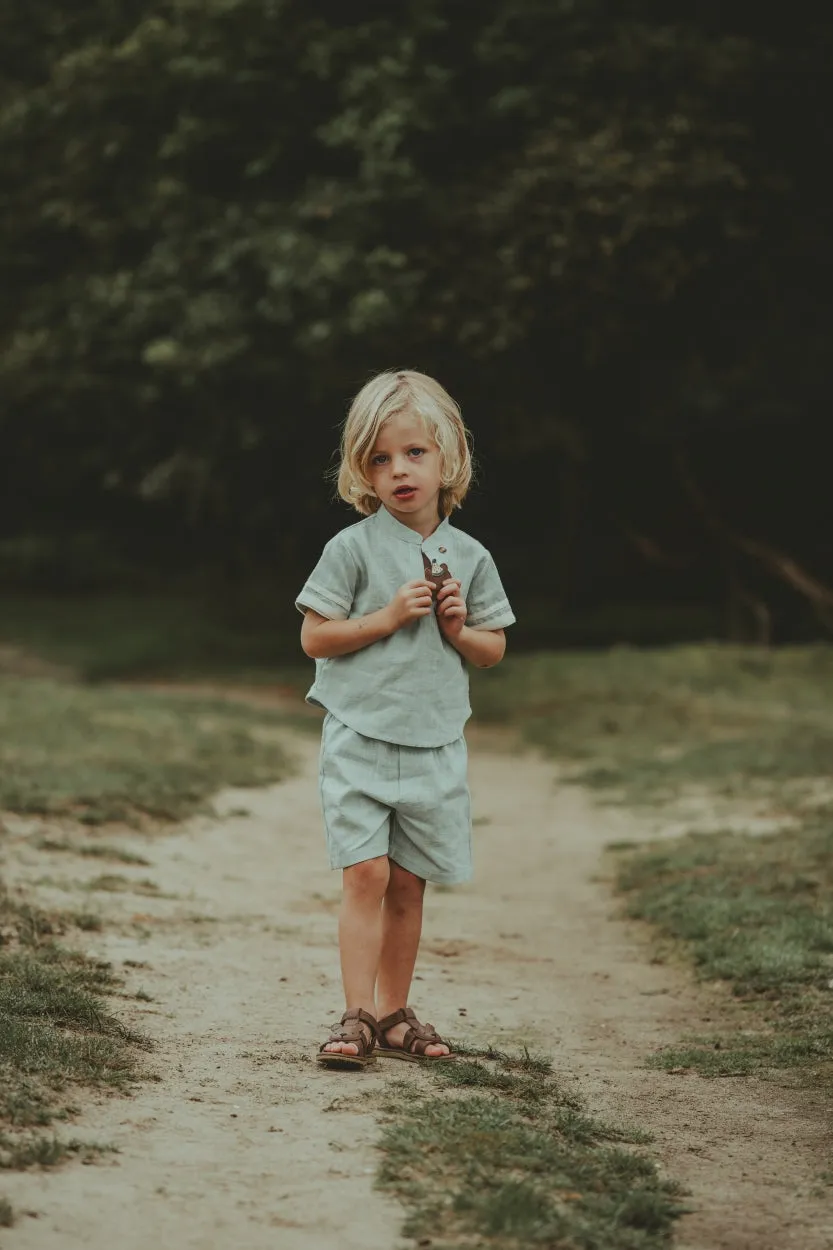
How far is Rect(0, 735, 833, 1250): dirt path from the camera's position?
304 centimetres

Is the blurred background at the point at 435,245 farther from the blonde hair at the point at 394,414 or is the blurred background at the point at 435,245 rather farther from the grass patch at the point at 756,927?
the blonde hair at the point at 394,414


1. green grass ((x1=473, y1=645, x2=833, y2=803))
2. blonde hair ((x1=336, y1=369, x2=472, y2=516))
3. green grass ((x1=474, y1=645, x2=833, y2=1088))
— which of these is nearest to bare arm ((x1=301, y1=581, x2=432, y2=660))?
blonde hair ((x1=336, y1=369, x2=472, y2=516))

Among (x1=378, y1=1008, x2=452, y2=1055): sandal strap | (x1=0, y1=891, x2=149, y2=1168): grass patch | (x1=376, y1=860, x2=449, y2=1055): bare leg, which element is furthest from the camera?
(x1=376, y1=860, x2=449, y2=1055): bare leg

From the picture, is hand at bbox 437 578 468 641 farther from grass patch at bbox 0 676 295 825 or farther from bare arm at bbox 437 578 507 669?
grass patch at bbox 0 676 295 825

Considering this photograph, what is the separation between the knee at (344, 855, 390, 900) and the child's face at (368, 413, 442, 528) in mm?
973

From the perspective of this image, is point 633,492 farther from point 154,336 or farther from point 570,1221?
point 570,1221

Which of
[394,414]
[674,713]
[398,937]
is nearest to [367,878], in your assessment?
[398,937]

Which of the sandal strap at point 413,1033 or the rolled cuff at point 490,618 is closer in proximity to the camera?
the sandal strap at point 413,1033

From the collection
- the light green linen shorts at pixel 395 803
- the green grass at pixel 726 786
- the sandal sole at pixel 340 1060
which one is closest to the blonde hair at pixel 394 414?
the light green linen shorts at pixel 395 803

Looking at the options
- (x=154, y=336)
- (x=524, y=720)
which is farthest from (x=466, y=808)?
(x=154, y=336)

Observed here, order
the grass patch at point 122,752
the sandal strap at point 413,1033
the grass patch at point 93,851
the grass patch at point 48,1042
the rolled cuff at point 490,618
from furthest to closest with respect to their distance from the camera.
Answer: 1. the grass patch at point 122,752
2. the grass patch at point 93,851
3. the rolled cuff at point 490,618
4. the sandal strap at point 413,1033
5. the grass patch at point 48,1042

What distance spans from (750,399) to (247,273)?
6.30 m

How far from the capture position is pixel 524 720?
48.5ft

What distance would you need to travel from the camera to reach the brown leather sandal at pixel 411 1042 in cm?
419
